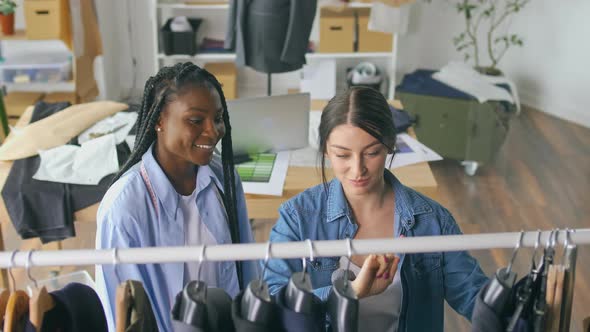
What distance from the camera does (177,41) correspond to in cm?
487

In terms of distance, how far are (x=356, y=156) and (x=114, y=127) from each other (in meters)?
1.73

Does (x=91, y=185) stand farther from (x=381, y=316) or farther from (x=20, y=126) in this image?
(x=381, y=316)

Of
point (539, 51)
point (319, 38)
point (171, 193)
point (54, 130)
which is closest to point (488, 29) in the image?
point (539, 51)

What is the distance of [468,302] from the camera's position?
4.68 ft

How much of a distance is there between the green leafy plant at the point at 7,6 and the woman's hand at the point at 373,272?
3916mm

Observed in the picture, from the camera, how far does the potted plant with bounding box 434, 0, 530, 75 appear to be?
5.21 m

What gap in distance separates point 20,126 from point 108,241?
5.66ft

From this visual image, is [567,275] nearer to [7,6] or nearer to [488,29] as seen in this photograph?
[7,6]

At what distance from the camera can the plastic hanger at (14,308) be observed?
3.68ft

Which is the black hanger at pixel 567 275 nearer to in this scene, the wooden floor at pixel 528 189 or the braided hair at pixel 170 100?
the braided hair at pixel 170 100

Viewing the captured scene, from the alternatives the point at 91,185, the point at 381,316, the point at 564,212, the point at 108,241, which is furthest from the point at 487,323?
the point at 564,212

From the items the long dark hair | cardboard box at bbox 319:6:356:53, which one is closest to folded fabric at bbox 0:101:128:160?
the long dark hair

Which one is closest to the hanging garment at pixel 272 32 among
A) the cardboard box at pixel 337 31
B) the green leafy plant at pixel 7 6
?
the cardboard box at pixel 337 31

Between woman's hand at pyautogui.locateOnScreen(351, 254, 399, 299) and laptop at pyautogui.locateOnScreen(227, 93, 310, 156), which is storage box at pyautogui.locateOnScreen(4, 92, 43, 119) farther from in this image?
woman's hand at pyautogui.locateOnScreen(351, 254, 399, 299)
